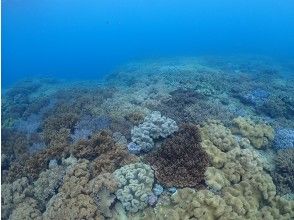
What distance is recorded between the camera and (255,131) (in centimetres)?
1112

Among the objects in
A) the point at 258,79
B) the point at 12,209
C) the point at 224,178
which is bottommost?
the point at 258,79

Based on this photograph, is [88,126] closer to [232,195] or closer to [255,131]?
[232,195]

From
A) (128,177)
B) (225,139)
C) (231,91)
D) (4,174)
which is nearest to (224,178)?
(225,139)

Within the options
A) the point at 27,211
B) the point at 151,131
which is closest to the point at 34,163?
the point at 27,211

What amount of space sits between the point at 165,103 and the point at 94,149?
16.4ft

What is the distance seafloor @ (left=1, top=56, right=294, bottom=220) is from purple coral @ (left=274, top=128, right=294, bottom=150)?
0.03 m

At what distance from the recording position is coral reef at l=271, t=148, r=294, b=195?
9.32 meters

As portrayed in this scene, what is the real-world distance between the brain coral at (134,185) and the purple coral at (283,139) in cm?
491

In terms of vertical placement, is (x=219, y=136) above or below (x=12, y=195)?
above

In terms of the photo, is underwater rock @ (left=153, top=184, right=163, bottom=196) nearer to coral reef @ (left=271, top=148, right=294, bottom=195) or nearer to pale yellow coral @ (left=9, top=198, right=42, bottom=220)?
pale yellow coral @ (left=9, top=198, right=42, bottom=220)

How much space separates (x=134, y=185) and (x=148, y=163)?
3.59ft

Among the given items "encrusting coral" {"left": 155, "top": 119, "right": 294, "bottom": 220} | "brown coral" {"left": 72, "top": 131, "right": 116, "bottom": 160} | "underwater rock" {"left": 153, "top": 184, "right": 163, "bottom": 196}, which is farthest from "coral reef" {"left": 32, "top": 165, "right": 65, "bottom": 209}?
"encrusting coral" {"left": 155, "top": 119, "right": 294, "bottom": 220}

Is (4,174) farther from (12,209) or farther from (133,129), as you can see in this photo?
(133,129)

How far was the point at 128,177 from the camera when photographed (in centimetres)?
848
